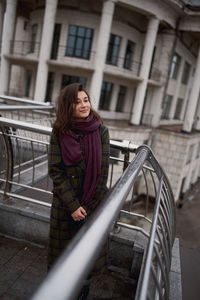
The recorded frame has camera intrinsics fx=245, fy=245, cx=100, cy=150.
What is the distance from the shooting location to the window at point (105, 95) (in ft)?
61.0

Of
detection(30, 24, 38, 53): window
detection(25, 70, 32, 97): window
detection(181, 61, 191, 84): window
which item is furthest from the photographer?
detection(181, 61, 191, 84): window

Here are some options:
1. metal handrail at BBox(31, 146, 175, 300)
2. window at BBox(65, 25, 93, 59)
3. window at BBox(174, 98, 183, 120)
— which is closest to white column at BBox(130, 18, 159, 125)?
window at BBox(65, 25, 93, 59)

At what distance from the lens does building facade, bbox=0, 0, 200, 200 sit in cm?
1559

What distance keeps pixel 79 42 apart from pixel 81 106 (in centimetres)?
1684

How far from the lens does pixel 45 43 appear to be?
15156 mm

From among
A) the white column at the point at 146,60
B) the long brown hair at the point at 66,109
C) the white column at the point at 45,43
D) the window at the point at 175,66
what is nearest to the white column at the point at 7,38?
the white column at the point at 45,43

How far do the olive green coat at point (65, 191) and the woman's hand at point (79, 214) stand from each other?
3 centimetres

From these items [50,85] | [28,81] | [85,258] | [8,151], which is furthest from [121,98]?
[85,258]

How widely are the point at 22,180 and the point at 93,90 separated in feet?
41.5

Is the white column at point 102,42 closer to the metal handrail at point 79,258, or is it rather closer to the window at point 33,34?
the window at point 33,34

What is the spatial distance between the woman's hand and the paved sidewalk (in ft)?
3.05

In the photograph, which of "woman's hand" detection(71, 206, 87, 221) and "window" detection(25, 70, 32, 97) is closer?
"woman's hand" detection(71, 206, 87, 221)

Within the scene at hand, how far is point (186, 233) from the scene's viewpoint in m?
14.4

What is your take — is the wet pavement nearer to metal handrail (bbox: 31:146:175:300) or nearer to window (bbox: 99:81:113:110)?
metal handrail (bbox: 31:146:175:300)
